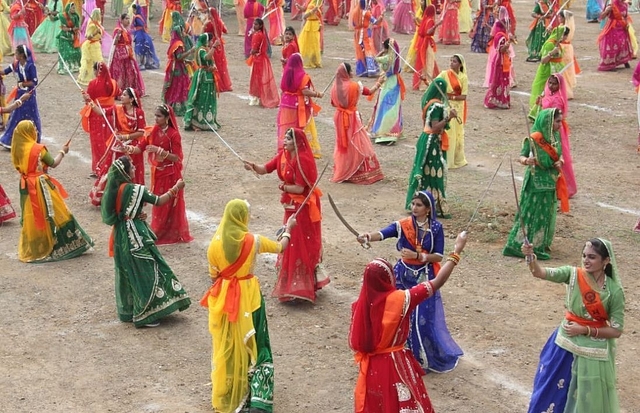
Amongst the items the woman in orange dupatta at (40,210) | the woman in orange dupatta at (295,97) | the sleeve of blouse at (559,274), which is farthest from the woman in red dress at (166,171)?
the sleeve of blouse at (559,274)

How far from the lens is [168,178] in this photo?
10789 millimetres

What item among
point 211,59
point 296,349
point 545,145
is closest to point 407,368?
point 296,349

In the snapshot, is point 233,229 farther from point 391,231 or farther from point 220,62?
point 220,62

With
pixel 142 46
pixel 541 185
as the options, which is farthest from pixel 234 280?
pixel 142 46

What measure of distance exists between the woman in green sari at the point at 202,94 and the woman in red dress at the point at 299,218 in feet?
20.4

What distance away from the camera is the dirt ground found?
25.0ft

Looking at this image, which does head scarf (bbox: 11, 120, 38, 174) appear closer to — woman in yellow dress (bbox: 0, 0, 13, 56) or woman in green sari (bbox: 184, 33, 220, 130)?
woman in green sari (bbox: 184, 33, 220, 130)

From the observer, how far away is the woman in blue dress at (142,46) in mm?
19219

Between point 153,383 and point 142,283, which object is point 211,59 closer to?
point 142,283

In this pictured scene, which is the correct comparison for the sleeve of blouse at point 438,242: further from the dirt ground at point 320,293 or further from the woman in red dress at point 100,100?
the woman in red dress at point 100,100

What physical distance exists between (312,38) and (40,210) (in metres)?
10.1

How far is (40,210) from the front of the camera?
1022cm

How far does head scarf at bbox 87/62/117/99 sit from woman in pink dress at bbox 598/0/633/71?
9.36 meters

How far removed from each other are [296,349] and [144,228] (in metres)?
1.55
